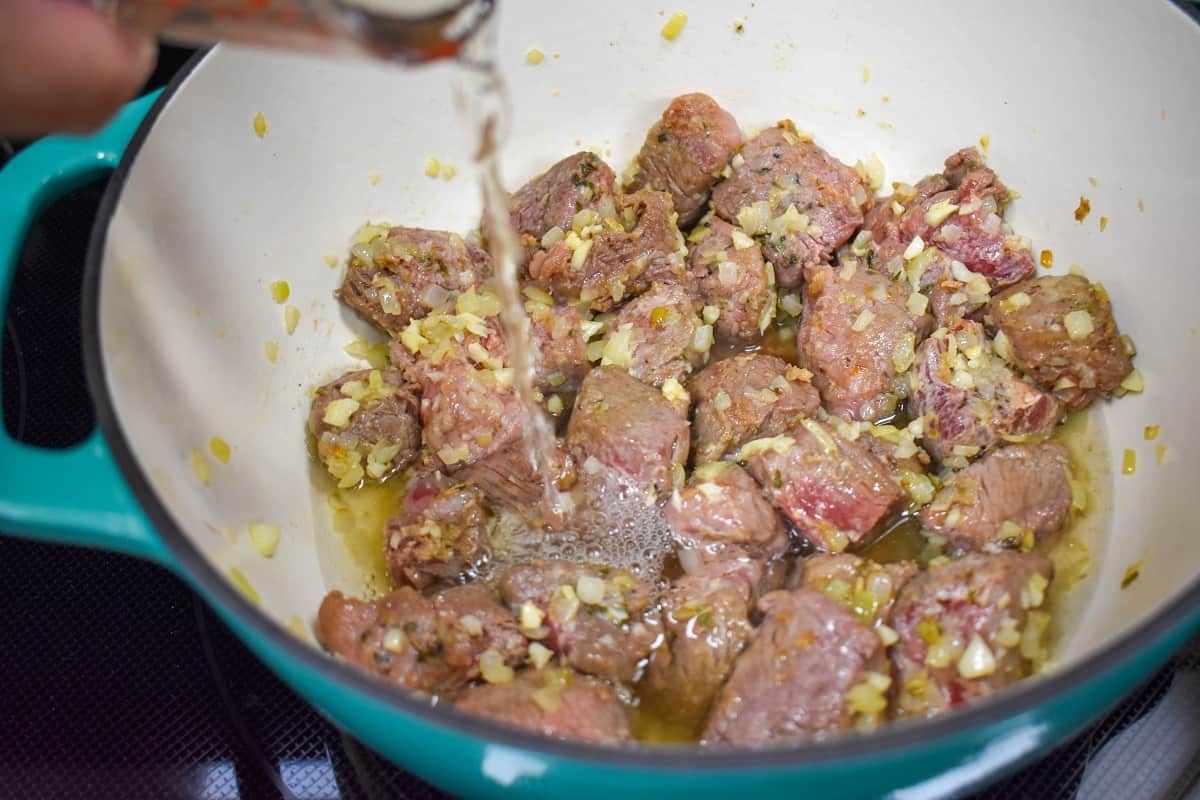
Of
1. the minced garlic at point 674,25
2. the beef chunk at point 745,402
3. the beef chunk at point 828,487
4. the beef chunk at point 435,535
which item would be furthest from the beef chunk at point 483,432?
the minced garlic at point 674,25

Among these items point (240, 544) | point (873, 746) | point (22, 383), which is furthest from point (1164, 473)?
point (22, 383)

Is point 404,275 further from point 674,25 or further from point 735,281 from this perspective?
point 674,25

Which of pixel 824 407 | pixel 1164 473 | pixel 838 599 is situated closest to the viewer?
pixel 838 599

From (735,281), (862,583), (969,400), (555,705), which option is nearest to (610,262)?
(735,281)

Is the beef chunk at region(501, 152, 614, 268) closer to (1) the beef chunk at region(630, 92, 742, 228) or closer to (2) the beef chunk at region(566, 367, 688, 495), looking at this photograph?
(1) the beef chunk at region(630, 92, 742, 228)

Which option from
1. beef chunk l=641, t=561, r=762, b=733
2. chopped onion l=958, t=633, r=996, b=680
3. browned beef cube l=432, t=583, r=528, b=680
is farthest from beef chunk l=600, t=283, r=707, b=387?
chopped onion l=958, t=633, r=996, b=680

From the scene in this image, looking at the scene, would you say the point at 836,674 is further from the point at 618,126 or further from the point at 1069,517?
the point at 618,126

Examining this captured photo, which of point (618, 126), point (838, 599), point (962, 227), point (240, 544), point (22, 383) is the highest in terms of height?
point (962, 227)
